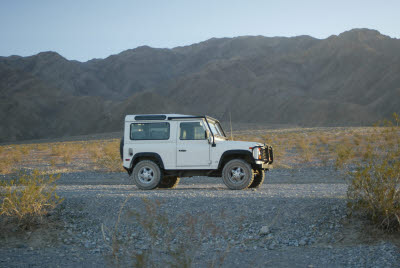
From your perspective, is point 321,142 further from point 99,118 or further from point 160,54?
point 160,54

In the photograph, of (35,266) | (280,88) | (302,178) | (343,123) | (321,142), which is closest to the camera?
(35,266)

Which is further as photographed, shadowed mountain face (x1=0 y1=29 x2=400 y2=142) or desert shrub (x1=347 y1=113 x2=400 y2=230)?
shadowed mountain face (x1=0 y1=29 x2=400 y2=142)

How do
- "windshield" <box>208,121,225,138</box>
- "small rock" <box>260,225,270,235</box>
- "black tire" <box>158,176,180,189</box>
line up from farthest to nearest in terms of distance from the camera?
"black tire" <box>158,176,180,189</box>
"windshield" <box>208,121,225,138</box>
"small rock" <box>260,225,270,235</box>

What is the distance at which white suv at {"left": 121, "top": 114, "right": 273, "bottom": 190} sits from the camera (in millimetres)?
12070

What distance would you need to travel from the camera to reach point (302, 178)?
17125 mm

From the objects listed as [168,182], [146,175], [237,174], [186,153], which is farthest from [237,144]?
[168,182]

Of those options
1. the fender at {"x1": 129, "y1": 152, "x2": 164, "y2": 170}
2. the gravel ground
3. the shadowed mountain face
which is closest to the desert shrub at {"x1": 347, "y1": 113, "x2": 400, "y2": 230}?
the gravel ground

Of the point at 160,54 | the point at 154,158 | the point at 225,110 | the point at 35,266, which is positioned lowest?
the point at 35,266

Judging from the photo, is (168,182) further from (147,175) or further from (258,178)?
(258,178)

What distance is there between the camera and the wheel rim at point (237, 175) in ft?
39.5

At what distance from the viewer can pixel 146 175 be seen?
12656 mm

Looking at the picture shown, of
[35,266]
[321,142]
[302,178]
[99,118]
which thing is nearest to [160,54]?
[99,118]

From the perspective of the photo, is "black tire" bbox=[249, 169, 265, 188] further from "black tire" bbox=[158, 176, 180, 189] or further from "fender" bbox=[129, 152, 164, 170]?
"fender" bbox=[129, 152, 164, 170]

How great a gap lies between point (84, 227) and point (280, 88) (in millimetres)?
83563
